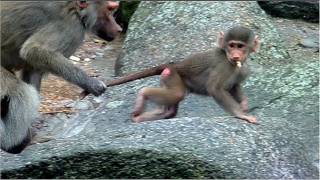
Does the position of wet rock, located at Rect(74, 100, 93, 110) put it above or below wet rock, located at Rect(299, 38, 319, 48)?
above

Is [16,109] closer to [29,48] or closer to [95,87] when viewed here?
[29,48]

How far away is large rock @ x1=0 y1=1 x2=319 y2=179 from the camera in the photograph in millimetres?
5855

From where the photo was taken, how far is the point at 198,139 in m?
6.05

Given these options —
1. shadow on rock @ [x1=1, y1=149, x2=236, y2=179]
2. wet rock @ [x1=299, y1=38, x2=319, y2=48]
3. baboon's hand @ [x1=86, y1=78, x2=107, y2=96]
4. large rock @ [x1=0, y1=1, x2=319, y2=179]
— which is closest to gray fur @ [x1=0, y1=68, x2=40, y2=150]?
large rock @ [x1=0, y1=1, x2=319, y2=179]

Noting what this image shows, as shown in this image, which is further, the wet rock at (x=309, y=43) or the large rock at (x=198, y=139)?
the wet rock at (x=309, y=43)

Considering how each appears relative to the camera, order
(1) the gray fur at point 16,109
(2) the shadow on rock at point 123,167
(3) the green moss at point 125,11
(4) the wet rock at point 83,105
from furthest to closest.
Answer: (3) the green moss at point 125,11 < (4) the wet rock at point 83,105 < (1) the gray fur at point 16,109 < (2) the shadow on rock at point 123,167

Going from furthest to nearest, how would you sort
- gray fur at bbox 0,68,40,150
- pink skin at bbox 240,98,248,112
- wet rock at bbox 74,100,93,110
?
wet rock at bbox 74,100,93,110 < pink skin at bbox 240,98,248,112 < gray fur at bbox 0,68,40,150

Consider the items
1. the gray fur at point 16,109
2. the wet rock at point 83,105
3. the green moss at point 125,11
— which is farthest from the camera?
the green moss at point 125,11

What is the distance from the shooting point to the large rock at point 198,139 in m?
5.86

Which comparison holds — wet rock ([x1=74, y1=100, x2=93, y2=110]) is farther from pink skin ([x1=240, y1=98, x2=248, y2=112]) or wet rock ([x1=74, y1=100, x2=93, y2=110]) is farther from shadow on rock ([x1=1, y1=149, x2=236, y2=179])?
shadow on rock ([x1=1, y1=149, x2=236, y2=179])

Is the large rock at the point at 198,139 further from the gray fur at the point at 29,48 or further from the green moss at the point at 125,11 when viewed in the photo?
the green moss at the point at 125,11

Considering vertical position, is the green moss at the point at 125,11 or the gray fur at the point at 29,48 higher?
the gray fur at the point at 29,48

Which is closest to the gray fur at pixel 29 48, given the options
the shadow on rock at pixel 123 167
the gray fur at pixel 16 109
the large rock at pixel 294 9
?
the gray fur at pixel 16 109

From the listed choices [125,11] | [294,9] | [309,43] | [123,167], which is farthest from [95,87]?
[294,9]
